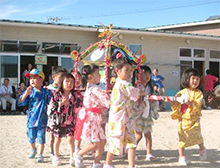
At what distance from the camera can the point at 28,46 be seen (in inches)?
504

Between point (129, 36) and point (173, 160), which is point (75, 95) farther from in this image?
point (129, 36)

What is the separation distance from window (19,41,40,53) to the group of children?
760 centimetres

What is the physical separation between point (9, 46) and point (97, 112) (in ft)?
29.4

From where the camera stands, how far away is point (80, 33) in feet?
45.3

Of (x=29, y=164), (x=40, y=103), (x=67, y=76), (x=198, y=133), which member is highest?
(x=67, y=76)

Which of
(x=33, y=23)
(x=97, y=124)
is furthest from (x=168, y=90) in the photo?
(x=97, y=124)

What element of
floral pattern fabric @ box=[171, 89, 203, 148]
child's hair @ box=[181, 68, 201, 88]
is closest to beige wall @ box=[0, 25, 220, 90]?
child's hair @ box=[181, 68, 201, 88]

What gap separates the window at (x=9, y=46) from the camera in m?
12.4

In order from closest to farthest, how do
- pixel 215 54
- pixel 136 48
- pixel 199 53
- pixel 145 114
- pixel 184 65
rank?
pixel 145 114 → pixel 136 48 → pixel 184 65 → pixel 199 53 → pixel 215 54

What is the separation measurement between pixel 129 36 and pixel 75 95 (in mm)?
9875

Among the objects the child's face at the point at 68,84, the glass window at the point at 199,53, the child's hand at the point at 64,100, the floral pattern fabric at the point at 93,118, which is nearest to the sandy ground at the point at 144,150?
the floral pattern fabric at the point at 93,118

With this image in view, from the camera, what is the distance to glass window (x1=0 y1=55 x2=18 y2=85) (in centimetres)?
1256

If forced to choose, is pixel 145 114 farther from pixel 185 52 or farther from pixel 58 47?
pixel 185 52

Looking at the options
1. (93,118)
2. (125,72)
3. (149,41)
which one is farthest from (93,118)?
(149,41)
